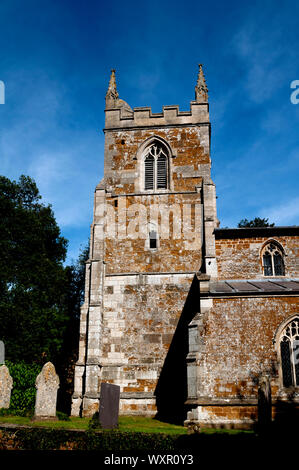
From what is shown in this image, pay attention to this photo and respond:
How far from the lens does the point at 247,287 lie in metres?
17.1

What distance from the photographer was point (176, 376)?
1862cm

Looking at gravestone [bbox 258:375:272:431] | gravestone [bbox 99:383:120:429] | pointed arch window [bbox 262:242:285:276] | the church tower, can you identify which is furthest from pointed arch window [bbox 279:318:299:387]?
gravestone [bbox 99:383:120:429]

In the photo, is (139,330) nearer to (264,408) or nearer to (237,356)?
(237,356)

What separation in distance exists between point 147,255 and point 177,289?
2.27 metres

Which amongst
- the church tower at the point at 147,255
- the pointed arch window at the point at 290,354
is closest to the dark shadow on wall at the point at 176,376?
the church tower at the point at 147,255

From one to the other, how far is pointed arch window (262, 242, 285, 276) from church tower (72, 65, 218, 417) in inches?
103

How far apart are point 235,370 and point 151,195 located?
10.1 m

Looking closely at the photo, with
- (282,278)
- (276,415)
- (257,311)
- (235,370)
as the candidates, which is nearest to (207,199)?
(282,278)

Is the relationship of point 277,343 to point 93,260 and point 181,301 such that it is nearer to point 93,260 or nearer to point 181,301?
point 181,301

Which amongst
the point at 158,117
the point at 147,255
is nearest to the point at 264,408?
the point at 147,255

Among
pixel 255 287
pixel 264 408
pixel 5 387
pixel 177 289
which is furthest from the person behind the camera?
pixel 177 289

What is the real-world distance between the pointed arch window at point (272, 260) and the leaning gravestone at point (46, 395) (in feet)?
34.8
